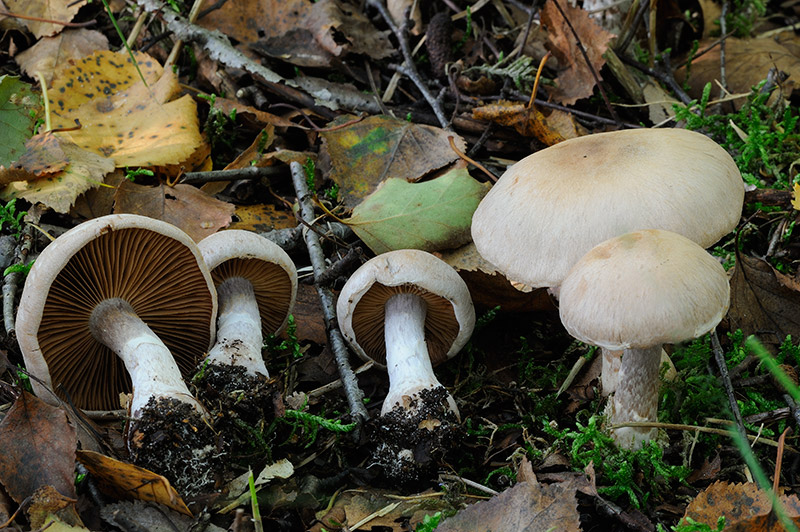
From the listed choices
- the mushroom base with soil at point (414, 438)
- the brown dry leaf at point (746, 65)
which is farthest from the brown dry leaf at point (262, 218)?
the brown dry leaf at point (746, 65)

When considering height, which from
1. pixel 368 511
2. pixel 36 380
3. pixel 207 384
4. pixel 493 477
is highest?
pixel 36 380

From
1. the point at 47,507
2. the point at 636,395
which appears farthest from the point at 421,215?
the point at 47,507

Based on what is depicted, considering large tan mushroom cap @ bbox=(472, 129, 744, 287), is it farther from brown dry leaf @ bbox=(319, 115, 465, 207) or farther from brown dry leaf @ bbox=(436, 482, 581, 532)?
brown dry leaf @ bbox=(319, 115, 465, 207)

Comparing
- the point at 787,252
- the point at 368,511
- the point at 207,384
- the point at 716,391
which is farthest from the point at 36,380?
the point at 787,252

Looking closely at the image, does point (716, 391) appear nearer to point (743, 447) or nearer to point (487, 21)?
point (743, 447)

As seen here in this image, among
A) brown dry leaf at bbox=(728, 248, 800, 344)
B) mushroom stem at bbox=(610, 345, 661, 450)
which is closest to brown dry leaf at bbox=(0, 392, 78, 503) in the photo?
mushroom stem at bbox=(610, 345, 661, 450)

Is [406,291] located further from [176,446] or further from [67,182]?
[67,182]
